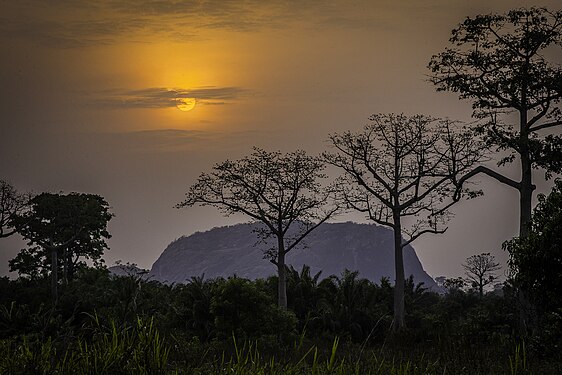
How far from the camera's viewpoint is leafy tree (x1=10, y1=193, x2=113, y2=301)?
188ft

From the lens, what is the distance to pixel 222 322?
100ft

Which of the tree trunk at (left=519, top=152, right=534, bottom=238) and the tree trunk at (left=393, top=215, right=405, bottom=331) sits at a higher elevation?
the tree trunk at (left=519, top=152, right=534, bottom=238)

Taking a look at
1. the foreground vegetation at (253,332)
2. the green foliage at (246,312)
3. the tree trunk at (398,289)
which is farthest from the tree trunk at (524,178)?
the tree trunk at (398,289)

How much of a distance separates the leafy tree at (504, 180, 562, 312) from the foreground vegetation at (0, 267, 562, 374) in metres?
0.63

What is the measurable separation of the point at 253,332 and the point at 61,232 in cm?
3229

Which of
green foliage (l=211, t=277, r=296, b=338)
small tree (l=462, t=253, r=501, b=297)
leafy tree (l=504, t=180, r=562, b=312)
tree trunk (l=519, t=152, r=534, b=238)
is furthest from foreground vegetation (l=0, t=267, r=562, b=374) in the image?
small tree (l=462, t=253, r=501, b=297)

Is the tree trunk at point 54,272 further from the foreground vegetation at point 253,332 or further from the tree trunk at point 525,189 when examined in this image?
the tree trunk at point 525,189

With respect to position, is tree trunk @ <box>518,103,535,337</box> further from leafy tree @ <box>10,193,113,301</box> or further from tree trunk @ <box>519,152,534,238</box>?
Answer: leafy tree @ <box>10,193,113,301</box>

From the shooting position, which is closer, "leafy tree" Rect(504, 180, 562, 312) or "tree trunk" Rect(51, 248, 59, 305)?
"leafy tree" Rect(504, 180, 562, 312)

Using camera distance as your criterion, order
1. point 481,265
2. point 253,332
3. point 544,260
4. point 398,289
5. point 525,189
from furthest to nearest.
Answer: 1. point 481,265
2. point 398,289
3. point 253,332
4. point 525,189
5. point 544,260

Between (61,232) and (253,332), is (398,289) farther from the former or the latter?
(61,232)

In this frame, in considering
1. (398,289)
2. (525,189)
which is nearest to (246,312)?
(398,289)

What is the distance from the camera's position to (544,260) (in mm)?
18469

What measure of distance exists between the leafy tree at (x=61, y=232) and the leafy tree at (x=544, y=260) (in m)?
41.8
